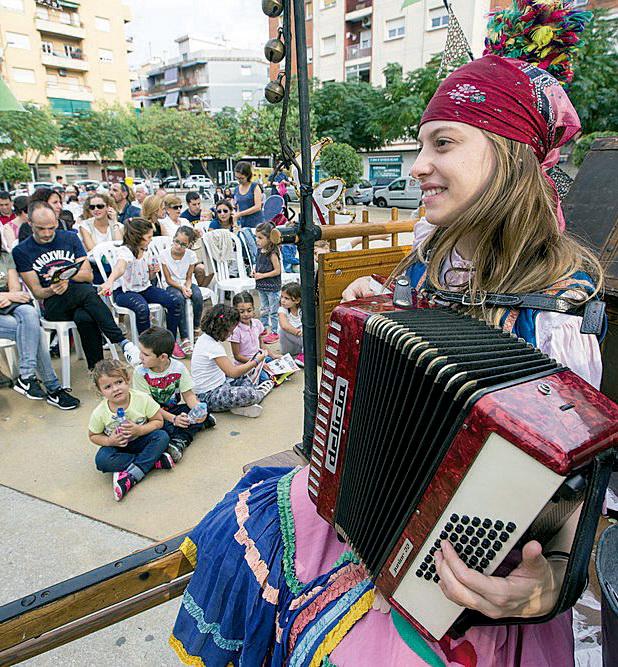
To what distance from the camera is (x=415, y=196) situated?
18469 millimetres

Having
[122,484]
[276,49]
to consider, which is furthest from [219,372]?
[276,49]

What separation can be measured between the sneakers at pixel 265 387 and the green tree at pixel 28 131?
23443mm

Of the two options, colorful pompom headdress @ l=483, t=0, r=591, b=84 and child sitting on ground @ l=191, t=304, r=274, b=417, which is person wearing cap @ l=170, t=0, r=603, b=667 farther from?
child sitting on ground @ l=191, t=304, r=274, b=417

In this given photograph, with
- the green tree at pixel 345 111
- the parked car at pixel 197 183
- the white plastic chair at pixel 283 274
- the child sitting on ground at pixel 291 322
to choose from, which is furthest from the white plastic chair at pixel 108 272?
the parked car at pixel 197 183

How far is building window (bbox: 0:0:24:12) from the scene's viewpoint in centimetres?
3033

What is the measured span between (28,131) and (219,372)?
2717 centimetres

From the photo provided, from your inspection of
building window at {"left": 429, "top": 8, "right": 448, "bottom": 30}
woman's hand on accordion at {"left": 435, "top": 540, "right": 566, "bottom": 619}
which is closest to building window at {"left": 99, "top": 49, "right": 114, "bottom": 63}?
building window at {"left": 429, "top": 8, "right": 448, "bottom": 30}

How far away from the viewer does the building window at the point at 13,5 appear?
30.3 metres

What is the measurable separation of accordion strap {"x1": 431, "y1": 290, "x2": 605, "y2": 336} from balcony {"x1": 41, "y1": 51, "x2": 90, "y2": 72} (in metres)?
41.6

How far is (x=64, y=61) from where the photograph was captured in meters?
34.1

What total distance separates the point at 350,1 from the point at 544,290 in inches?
1305

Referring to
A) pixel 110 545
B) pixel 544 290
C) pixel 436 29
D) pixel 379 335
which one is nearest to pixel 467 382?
pixel 379 335

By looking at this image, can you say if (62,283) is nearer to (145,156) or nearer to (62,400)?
(62,400)

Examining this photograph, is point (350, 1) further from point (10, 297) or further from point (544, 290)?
point (544, 290)
